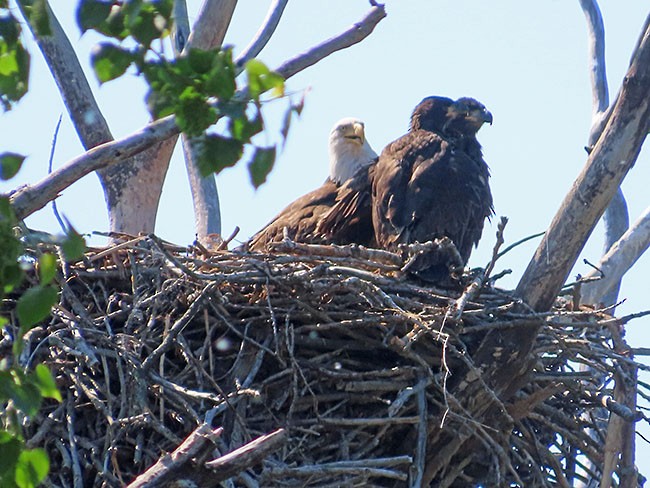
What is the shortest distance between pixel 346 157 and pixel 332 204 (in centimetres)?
85

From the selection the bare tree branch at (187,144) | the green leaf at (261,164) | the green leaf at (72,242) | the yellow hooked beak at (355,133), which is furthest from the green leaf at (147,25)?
the yellow hooked beak at (355,133)

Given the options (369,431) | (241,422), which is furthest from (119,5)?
(369,431)

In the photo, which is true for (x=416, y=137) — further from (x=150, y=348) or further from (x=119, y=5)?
(x=119, y=5)

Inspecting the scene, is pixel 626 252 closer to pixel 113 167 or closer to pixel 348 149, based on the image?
pixel 348 149

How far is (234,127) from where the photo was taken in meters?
3.33

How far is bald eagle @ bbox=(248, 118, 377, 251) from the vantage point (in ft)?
27.0

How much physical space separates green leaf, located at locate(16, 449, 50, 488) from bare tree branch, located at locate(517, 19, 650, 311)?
332 cm

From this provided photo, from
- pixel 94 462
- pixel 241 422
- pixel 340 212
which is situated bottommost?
pixel 94 462

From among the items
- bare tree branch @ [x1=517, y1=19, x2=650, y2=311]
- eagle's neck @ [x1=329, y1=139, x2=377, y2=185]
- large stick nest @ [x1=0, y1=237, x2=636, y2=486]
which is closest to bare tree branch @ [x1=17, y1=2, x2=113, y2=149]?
eagle's neck @ [x1=329, y1=139, x2=377, y2=185]

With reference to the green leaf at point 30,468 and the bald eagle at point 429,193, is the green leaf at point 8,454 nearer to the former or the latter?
the green leaf at point 30,468

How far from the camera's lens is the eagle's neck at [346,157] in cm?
920

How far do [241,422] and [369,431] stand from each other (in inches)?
27.7

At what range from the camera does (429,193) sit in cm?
788

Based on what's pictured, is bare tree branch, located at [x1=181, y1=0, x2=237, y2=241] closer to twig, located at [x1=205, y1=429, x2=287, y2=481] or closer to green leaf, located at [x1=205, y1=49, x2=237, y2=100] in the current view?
twig, located at [x1=205, y1=429, x2=287, y2=481]
